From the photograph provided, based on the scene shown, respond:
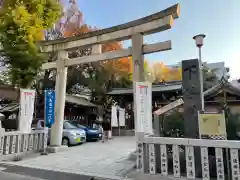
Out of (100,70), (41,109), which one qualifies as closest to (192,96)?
(41,109)

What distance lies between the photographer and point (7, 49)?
11.1 m

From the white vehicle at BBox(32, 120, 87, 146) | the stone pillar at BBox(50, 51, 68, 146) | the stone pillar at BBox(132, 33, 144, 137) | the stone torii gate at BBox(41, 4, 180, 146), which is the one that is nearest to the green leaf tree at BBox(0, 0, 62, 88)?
the stone torii gate at BBox(41, 4, 180, 146)

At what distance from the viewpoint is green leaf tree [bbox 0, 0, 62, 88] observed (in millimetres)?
10711

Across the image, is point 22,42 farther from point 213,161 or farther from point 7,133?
point 213,161

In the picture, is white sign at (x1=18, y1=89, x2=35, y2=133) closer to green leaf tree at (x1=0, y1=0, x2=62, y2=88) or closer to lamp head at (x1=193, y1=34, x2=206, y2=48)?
green leaf tree at (x1=0, y1=0, x2=62, y2=88)

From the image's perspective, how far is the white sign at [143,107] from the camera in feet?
20.6

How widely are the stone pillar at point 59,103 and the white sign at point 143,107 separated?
4867 mm

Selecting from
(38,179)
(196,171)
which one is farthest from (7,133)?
(196,171)

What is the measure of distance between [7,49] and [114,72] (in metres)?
13.0

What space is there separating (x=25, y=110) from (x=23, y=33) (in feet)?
14.6

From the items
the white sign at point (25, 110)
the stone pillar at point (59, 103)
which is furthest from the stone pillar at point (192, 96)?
the white sign at point (25, 110)

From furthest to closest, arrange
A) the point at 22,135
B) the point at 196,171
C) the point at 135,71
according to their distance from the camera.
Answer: the point at 22,135
the point at 135,71
the point at 196,171

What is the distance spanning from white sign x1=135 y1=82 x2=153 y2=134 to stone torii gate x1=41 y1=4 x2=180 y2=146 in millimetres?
616

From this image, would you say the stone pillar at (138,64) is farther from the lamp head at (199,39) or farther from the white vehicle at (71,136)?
the white vehicle at (71,136)
